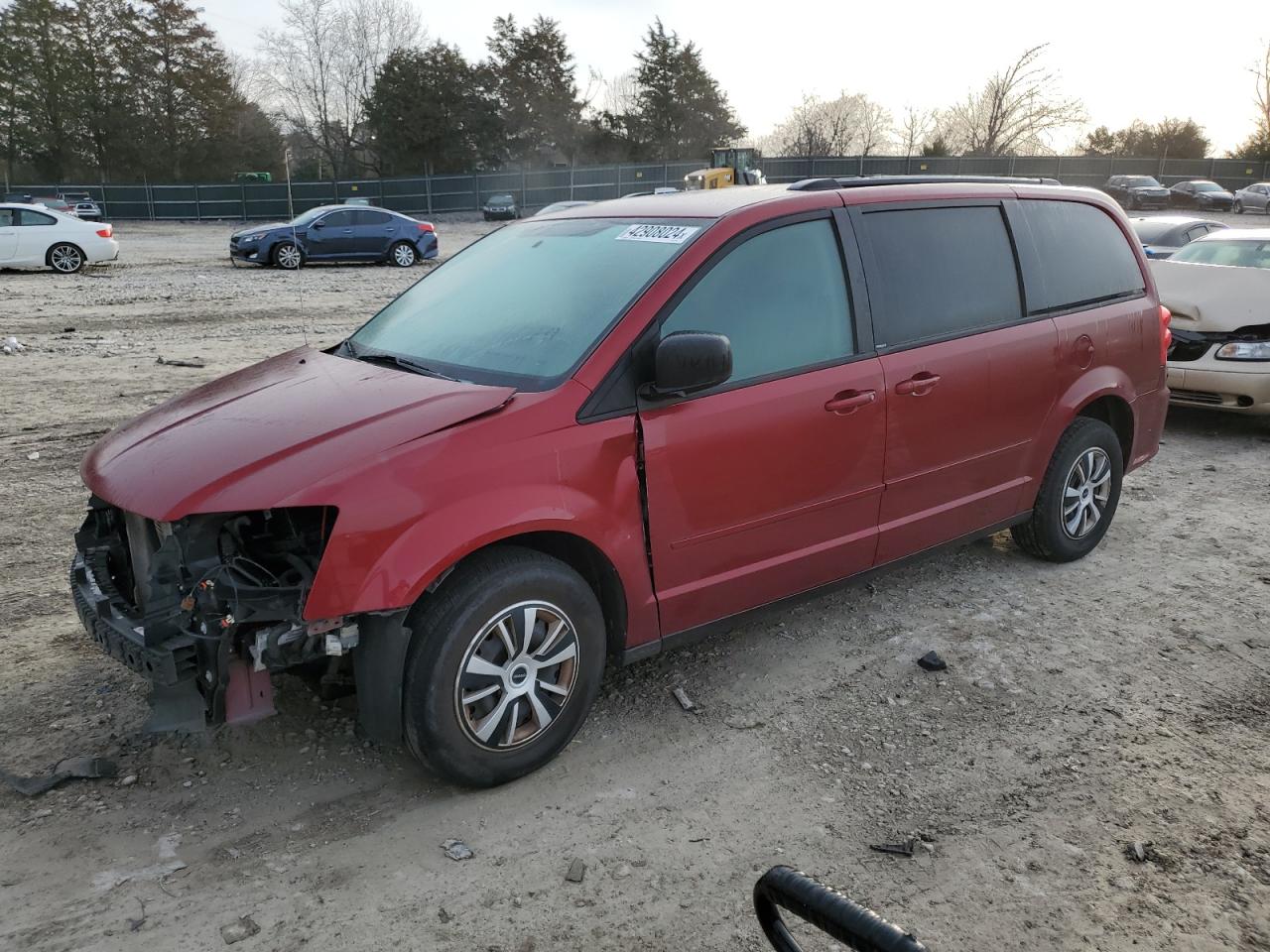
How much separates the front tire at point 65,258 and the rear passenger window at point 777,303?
19691 mm

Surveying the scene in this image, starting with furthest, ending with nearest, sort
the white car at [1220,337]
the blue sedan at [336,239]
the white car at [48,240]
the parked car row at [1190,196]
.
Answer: the parked car row at [1190,196], the blue sedan at [336,239], the white car at [48,240], the white car at [1220,337]

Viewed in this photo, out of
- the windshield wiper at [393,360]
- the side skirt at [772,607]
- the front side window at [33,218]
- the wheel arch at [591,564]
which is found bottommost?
the side skirt at [772,607]

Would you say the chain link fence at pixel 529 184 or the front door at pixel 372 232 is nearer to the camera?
the front door at pixel 372 232

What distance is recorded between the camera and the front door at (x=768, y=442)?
11.5ft

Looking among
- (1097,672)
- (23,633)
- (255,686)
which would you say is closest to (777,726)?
(1097,672)

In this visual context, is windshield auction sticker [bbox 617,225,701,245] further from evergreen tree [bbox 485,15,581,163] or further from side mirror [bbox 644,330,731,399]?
evergreen tree [bbox 485,15,581,163]

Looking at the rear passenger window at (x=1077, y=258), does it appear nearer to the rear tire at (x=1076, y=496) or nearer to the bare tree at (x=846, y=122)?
the rear tire at (x=1076, y=496)

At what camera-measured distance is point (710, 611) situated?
3.73 metres

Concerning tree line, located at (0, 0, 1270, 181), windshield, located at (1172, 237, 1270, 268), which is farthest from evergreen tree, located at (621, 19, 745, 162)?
windshield, located at (1172, 237, 1270, 268)

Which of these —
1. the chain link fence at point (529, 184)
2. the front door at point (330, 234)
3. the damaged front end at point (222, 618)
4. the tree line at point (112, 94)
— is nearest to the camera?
the damaged front end at point (222, 618)

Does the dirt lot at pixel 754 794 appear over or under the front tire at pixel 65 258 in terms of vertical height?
under

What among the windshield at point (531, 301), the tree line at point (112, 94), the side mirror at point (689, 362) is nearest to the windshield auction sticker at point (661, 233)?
the windshield at point (531, 301)

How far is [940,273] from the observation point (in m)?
4.34

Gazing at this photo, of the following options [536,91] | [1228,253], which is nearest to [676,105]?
[536,91]
